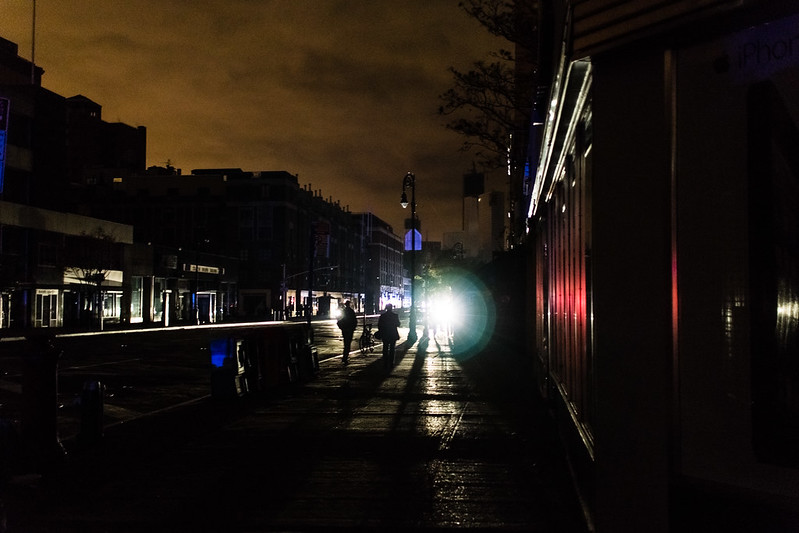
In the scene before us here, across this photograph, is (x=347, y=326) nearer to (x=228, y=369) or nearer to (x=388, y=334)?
(x=388, y=334)

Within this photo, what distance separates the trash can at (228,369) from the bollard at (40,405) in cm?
514

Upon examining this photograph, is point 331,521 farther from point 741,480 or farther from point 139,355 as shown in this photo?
point 139,355

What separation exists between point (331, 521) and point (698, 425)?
10.5ft

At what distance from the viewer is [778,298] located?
346 cm

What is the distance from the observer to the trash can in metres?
13.3

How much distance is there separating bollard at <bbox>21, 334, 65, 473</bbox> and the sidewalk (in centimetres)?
26

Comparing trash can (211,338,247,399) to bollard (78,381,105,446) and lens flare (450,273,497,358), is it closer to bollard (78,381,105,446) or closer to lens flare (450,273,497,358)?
bollard (78,381,105,446)

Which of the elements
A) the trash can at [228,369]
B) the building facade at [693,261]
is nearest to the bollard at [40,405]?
the trash can at [228,369]

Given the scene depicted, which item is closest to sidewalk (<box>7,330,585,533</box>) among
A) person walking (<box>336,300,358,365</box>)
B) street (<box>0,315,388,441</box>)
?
street (<box>0,315,388,441</box>)

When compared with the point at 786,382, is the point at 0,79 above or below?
above

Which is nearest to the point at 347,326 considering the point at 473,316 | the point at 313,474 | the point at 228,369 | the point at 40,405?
the point at 228,369

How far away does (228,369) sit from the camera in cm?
1336

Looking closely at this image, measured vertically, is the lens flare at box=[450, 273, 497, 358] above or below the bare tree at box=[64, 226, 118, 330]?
below

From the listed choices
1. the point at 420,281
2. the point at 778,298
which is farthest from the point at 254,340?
the point at 420,281
